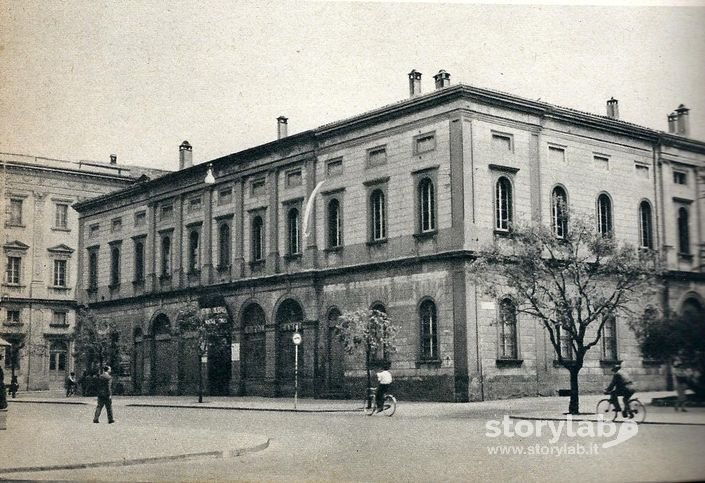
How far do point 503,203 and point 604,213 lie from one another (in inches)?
146

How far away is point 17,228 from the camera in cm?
4069

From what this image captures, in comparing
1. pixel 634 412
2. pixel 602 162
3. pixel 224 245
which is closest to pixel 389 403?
pixel 634 412

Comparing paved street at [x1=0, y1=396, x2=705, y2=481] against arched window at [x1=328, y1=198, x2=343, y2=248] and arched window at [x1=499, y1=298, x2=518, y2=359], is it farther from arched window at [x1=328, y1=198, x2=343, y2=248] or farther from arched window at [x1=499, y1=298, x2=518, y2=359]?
arched window at [x1=328, y1=198, x2=343, y2=248]

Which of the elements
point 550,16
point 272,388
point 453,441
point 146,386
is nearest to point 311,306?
point 272,388

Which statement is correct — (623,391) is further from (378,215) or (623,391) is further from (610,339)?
(378,215)

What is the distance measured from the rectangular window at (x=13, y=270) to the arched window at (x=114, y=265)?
38.4 ft

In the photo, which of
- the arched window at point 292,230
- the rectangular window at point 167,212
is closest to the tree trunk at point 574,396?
the arched window at point 292,230

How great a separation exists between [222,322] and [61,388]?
1840 centimetres

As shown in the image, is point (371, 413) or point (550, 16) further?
point (371, 413)

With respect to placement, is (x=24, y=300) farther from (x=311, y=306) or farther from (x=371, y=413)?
(x=371, y=413)

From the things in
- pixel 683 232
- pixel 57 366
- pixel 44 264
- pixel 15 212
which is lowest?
pixel 57 366

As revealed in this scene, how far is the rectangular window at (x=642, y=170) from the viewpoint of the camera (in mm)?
23062

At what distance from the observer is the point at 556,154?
114 ft

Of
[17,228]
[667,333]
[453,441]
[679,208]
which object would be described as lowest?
[453,441]
